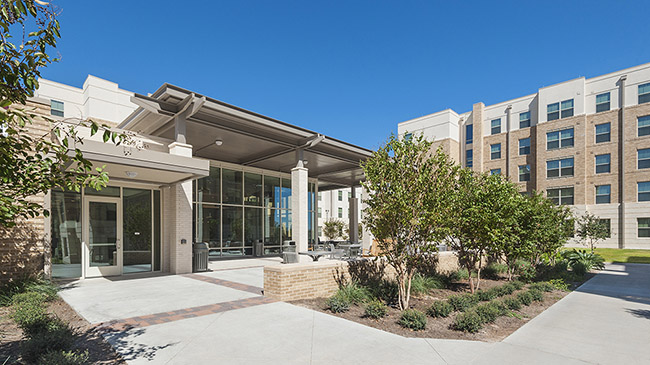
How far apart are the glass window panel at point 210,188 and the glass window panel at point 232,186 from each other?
1.05 ft

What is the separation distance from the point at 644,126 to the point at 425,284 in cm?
3239

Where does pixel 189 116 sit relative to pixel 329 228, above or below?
above

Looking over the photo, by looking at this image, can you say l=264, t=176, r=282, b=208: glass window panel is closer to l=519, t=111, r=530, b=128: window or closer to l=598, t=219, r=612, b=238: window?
l=598, t=219, r=612, b=238: window

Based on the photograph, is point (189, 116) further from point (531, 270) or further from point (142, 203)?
point (531, 270)

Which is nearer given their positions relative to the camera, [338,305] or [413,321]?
[413,321]

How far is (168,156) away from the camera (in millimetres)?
10195

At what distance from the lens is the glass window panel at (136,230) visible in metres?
12.1

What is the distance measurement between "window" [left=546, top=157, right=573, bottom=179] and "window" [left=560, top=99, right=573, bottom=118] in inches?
174

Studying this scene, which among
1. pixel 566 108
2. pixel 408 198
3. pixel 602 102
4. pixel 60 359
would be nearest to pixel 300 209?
pixel 408 198

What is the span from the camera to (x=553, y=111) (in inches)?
1378

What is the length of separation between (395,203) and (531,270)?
26.1 ft

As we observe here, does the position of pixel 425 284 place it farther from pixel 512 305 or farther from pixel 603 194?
pixel 603 194

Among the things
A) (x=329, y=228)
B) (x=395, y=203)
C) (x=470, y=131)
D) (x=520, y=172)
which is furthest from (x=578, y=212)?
(x=395, y=203)

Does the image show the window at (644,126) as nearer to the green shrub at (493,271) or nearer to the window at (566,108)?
the window at (566,108)
